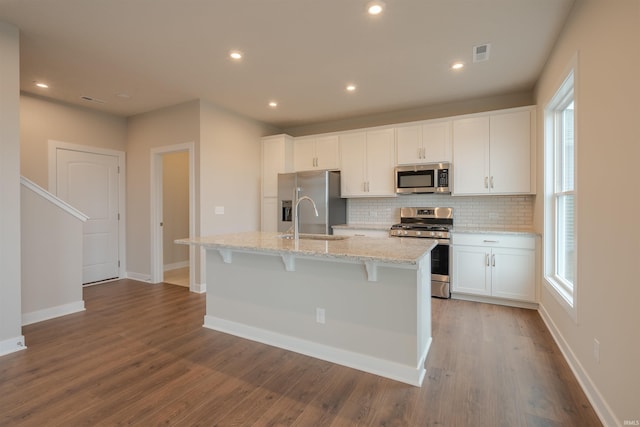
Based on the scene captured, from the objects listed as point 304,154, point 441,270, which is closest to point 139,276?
point 304,154

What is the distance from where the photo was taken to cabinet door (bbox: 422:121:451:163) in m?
4.23

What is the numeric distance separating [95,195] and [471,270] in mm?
5559

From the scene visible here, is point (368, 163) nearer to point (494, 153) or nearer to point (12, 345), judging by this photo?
point (494, 153)

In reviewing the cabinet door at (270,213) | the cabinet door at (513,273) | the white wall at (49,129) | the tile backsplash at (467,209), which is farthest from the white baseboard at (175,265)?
the cabinet door at (513,273)

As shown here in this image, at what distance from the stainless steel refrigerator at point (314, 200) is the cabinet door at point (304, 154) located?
1.35ft

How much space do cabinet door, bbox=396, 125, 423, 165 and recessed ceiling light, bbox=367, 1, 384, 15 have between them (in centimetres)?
226

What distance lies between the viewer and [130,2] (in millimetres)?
2266

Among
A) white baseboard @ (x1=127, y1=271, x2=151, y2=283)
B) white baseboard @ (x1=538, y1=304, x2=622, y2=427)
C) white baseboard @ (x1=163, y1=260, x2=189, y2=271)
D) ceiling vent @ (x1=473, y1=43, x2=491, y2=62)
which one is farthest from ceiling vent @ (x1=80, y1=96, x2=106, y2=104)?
white baseboard @ (x1=538, y1=304, x2=622, y2=427)

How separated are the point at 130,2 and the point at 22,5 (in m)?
0.85

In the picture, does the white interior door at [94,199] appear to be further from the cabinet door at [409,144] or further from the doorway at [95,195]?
the cabinet door at [409,144]

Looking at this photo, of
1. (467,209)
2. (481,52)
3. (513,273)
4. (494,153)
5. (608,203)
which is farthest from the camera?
(467,209)

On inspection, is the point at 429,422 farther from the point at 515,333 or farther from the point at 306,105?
the point at 306,105

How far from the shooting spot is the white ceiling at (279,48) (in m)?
2.36

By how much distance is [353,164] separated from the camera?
489 cm
